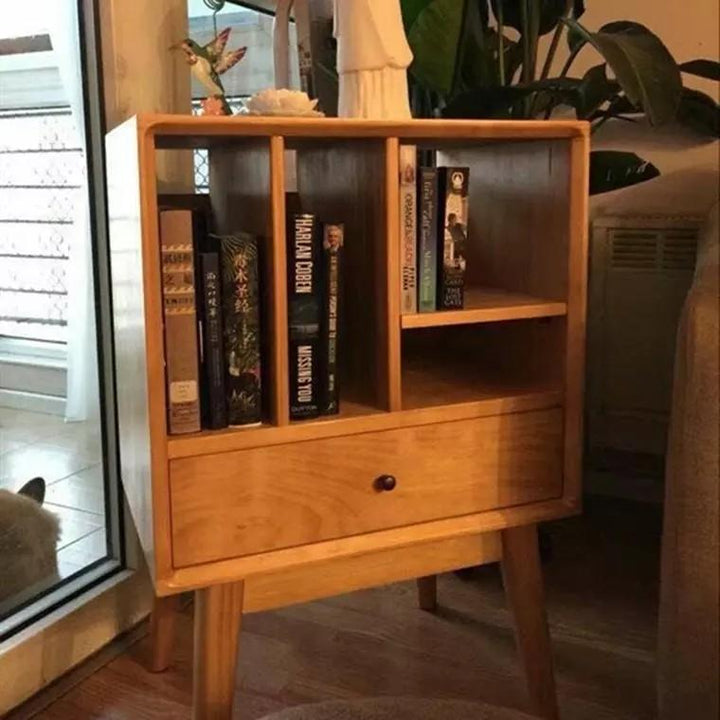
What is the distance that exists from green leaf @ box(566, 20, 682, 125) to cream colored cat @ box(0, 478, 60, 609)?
3.23 feet

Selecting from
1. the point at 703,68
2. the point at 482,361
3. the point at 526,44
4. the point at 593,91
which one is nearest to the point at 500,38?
the point at 526,44

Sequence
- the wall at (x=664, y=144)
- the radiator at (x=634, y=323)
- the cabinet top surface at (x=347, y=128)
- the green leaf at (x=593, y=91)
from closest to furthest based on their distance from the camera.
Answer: the cabinet top surface at (x=347, y=128) < the green leaf at (x=593, y=91) < the wall at (x=664, y=144) < the radiator at (x=634, y=323)

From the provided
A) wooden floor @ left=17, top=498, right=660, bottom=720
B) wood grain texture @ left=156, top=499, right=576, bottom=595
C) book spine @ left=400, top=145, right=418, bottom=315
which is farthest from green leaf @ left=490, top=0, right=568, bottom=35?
wooden floor @ left=17, top=498, right=660, bottom=720

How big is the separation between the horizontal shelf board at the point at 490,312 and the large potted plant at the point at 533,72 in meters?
0.28

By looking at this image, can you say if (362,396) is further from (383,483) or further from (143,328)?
(143,328)

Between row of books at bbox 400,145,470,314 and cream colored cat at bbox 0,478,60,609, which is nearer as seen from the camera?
row of books at bbox 400,145,470,314

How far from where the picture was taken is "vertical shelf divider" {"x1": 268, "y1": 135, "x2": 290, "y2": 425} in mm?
916

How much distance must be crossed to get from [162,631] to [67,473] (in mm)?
317

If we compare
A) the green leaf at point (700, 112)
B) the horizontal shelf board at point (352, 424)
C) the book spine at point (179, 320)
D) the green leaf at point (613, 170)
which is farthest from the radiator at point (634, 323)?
the book spine at point (179, 320)

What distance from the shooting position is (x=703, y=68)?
53.4 inches

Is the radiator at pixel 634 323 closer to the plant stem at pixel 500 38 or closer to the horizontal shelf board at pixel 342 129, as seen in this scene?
the plant stem at pixel 500 38

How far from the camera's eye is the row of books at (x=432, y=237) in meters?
1.02

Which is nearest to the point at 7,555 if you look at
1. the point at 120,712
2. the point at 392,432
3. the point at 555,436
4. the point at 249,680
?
the point at 120,712

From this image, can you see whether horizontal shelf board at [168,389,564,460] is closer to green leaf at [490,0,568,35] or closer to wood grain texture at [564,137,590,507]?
wood grain texture at [564,137,590,507]
